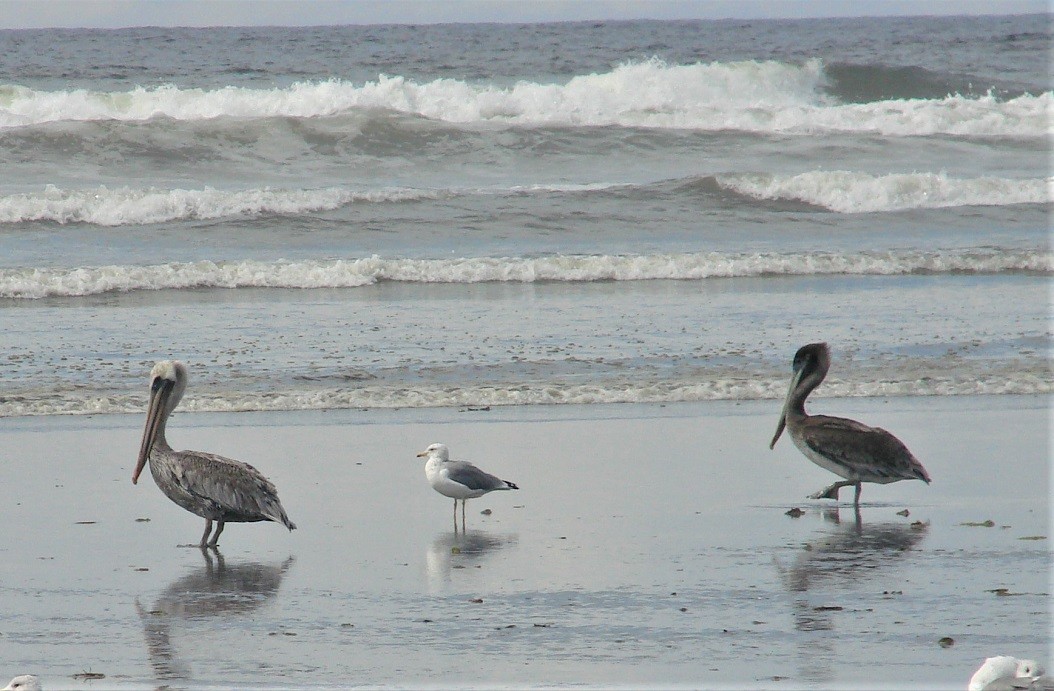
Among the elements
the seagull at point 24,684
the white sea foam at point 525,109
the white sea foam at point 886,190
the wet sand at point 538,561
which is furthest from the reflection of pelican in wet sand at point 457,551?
the white sea foam at point 525,109

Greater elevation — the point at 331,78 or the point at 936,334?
the point at 331,78

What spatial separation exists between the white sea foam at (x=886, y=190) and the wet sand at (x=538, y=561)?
13552mm

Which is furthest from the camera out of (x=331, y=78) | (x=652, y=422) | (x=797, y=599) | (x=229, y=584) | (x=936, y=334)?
(x=331, y=78)

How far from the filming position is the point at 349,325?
14391mm

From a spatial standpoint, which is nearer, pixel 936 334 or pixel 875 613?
pixel 875 613

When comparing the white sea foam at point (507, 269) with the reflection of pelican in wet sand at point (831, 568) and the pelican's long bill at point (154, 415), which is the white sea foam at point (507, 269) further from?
the reflection of pelican in wet sand at point (831, 568)

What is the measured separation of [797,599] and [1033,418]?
500cm

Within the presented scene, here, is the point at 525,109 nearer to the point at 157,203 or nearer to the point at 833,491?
the point at 157,203

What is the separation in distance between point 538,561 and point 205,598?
153cm

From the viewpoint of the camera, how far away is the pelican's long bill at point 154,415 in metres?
7.67

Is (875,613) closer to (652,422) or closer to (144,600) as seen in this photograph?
(144,600)

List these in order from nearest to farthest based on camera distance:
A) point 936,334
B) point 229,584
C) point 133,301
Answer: point 229,584 < point 936,334 < point 133,301

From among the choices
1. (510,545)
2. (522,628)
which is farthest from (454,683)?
(510,545)

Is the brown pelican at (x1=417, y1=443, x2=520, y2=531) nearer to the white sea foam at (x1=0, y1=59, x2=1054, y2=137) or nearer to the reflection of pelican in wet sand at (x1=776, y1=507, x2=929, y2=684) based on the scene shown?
the reflection of pelican in wet sand at (x1=776, y1=507, x2=929, y2=684)
